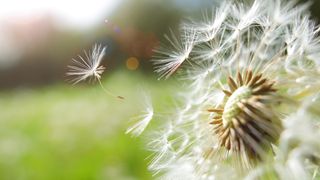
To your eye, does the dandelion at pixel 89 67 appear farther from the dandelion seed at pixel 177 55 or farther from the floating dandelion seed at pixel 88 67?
the dandelion seed at pixel 177 55

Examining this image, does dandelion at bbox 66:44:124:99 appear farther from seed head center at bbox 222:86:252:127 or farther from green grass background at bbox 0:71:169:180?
seed head center at bbox 222:86:252:127

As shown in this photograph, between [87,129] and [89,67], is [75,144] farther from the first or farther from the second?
[89,67]

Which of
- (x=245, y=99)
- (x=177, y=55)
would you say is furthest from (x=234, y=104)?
(x=177, y=55)

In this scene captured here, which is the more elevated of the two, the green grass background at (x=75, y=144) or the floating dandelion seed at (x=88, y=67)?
the green grass background at (x=75, y=144)

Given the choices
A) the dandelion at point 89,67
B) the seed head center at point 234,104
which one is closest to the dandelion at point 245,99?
the seed head center at point 234,104

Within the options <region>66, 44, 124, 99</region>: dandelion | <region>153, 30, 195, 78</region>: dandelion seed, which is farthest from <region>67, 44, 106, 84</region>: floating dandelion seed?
<region>153, 30, 195, 78</region>: dandelion seed

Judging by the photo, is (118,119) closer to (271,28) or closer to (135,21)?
(271,28)

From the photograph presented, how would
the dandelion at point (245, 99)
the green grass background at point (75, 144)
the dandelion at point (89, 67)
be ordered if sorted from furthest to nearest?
1. the green grass background at point (75, 144)
2. the dandelion at point (89, 67)
3. the dandelion at point (245, 99)
